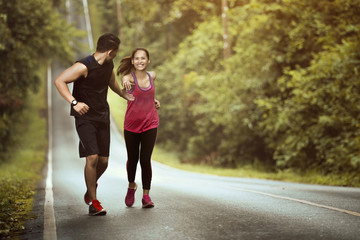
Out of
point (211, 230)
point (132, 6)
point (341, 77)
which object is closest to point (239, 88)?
point (341, 77)

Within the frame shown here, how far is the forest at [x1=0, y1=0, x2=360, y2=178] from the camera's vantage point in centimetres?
1612

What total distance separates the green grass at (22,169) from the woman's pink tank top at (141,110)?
188 cm

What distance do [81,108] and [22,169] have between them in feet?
51.9

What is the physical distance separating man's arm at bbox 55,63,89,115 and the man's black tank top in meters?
0.10

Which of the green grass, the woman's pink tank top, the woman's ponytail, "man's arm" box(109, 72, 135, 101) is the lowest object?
the green grass

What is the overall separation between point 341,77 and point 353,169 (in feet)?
9.01

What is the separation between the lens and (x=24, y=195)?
1018 centimetres

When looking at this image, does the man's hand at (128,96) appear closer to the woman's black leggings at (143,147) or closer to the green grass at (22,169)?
the woman's black leggings at (143,147)

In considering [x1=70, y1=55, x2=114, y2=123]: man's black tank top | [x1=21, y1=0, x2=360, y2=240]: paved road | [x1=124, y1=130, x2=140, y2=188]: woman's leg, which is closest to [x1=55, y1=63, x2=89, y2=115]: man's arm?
[x1=70, y1=55, x2=114, y2=123]: man's black tank top

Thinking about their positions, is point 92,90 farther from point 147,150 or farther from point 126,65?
point 147,150

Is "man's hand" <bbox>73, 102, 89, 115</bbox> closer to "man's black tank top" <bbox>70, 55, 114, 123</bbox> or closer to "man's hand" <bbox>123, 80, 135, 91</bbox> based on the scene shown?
"man's black tank top" <bbox>70, 55, 114, 123</bbox>

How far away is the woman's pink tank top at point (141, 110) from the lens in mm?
7016

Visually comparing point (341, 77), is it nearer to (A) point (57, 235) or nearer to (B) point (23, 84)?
(A) point (57, 235)

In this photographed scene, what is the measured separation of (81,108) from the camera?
6.36m
